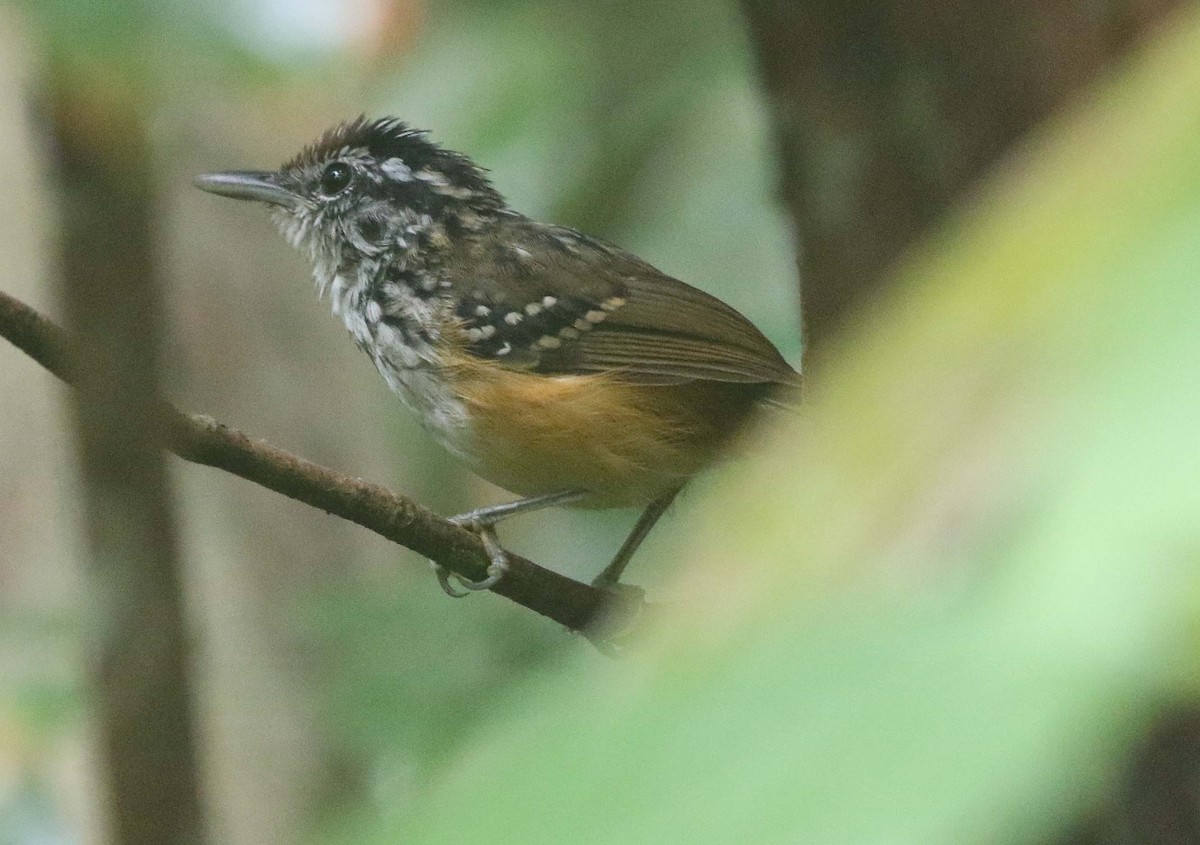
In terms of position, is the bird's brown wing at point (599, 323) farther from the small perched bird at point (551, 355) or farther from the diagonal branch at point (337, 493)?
the diagonal branch at point (337, 493)

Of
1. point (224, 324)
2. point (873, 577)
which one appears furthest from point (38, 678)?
point (224, 324)

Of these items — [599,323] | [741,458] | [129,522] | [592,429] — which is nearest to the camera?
[129,522]

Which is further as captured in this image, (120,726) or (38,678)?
(38,678)

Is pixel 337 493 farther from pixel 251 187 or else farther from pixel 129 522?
pixel 251 187

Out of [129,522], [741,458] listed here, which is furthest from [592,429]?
[129,522]

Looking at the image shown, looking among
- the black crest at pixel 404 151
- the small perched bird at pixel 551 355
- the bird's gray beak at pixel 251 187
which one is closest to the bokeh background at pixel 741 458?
the black crest at pixel 404 151

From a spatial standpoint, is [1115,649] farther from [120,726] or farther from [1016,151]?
[1016,151]

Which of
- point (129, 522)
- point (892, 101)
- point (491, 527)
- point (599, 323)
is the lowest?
point (491, 527)
